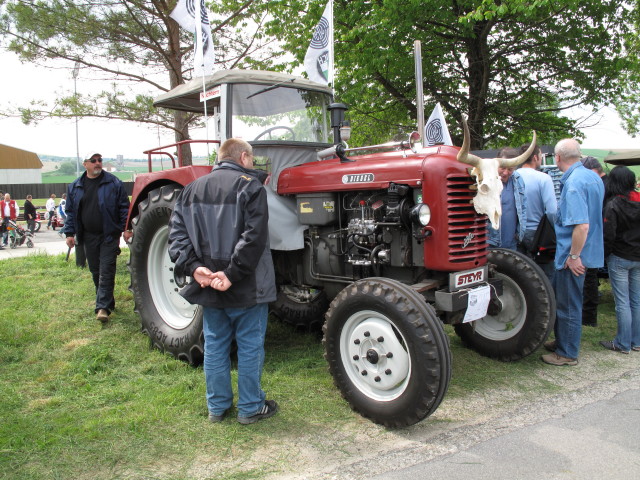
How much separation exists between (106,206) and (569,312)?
176 inches

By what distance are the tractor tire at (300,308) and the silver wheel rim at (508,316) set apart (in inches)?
54.9

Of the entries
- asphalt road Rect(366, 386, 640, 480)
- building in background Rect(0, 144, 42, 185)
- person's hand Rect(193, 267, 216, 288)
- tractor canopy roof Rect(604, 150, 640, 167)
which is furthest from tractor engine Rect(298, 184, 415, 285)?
building in background Rect(0, 144, 42, 185)

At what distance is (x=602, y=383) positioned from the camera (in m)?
3.78

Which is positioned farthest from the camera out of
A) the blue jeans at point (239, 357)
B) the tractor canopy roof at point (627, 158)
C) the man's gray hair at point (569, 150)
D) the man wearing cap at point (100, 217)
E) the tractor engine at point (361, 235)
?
the tractor canopy roof at point (627, 158)

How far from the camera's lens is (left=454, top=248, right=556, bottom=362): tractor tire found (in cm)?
391

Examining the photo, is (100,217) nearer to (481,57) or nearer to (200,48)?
(200,48)

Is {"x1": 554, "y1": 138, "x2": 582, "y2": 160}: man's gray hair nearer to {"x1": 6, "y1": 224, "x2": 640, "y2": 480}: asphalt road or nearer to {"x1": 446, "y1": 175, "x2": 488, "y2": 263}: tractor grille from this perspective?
{"x1": 446, "y1": 175, "x2": 488, "y2": 263}: tractor grille

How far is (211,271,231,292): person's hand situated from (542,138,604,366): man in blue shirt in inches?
106

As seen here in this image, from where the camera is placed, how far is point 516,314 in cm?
409

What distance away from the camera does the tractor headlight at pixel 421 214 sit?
3.18 metres

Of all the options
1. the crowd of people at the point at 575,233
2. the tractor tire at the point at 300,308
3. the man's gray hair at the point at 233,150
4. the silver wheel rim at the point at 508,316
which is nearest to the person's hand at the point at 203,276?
the man's gray hair at the point at 233,150

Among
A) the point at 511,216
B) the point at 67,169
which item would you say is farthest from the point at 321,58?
the point at 67,169

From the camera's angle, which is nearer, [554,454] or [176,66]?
[554,454]

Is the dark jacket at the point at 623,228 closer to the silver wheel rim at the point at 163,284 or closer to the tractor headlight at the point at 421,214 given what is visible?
the tractor headlight at the point at 421,214
